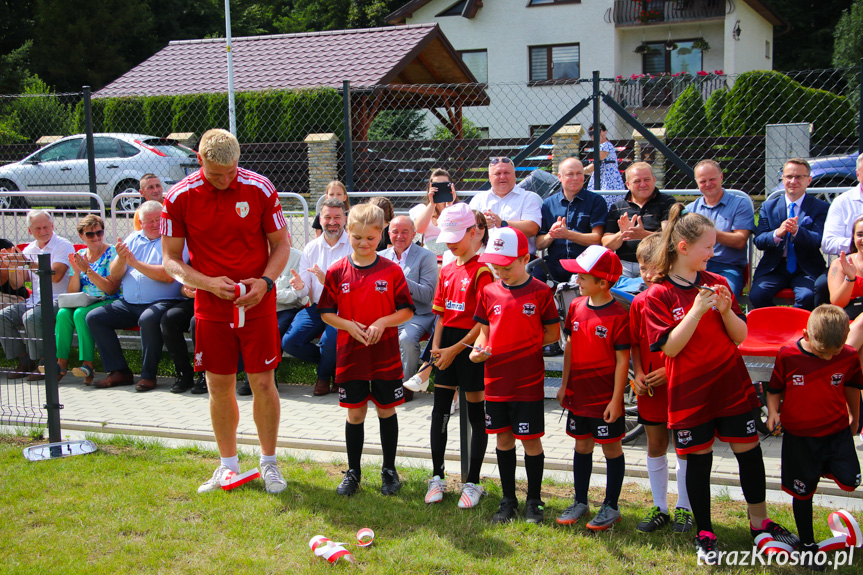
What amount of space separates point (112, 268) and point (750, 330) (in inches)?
232

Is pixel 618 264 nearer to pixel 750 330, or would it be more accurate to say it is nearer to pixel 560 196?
pixel 750 330

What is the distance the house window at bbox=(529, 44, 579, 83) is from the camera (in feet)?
100

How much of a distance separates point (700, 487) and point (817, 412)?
0.67 m

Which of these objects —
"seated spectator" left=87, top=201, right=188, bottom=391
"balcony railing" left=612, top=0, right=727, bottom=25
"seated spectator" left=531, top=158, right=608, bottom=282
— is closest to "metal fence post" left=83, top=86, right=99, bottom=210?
"seated spectator" left=87, top=201, right=188, bottom=391

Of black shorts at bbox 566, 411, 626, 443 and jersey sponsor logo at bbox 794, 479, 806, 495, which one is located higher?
black shorts at bbox 566, 411, 626, 443

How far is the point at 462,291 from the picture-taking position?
4484 mm

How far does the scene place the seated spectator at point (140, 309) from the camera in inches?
288

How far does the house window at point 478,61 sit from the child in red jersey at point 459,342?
2840 cm

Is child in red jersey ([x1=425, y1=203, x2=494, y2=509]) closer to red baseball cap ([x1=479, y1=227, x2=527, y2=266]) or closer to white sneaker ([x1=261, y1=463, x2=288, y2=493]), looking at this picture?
red baseball cap ([x1=479, y1=227, x2=527, y2=266])

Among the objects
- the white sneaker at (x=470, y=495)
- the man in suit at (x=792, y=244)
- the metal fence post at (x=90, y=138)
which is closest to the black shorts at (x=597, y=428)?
the white sneaker at (x=470, y=495)

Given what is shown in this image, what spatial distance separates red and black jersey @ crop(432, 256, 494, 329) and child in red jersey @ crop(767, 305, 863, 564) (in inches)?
64.7

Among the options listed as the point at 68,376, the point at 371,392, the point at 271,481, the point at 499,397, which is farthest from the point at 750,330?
the point at 68,376

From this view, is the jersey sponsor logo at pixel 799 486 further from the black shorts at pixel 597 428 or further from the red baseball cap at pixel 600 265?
the red baseball cap at pixel 600 265

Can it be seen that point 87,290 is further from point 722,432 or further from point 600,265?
point 722,432
